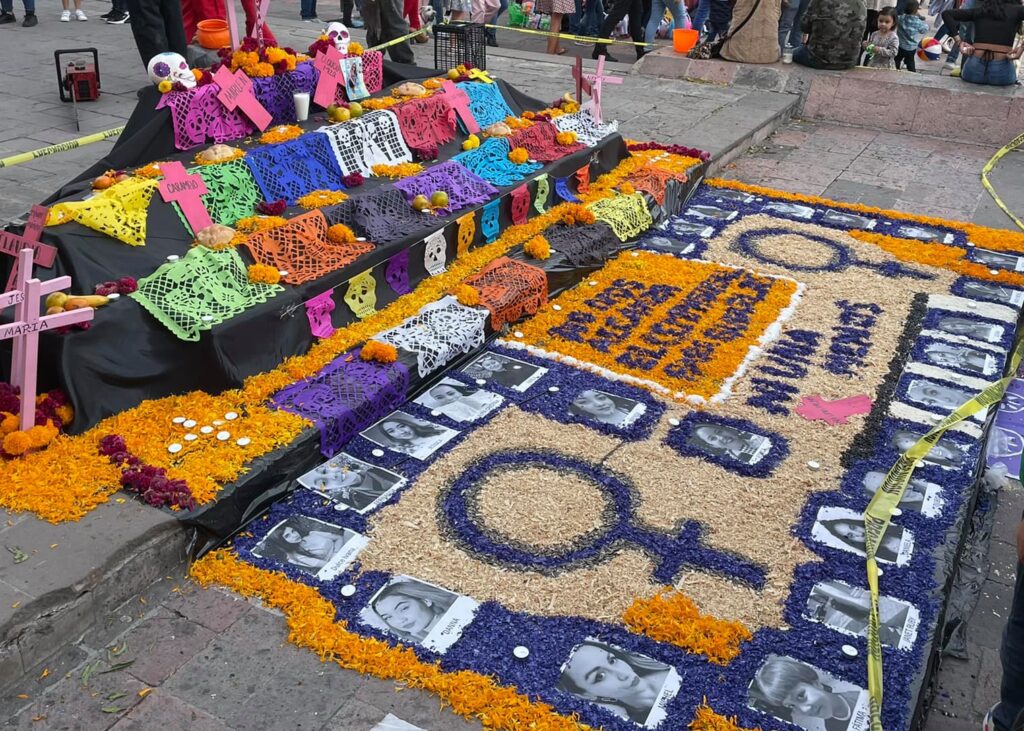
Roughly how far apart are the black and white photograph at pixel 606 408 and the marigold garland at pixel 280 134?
2.58m

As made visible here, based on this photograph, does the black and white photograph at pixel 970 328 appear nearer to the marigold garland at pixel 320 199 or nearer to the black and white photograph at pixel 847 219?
the black and white photograph at pixel 847 219

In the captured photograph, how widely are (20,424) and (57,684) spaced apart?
114cm

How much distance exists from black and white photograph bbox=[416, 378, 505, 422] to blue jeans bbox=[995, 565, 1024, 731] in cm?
255

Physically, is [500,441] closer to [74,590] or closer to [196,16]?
[74,590]

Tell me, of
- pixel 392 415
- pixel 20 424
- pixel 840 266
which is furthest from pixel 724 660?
pixel 840 266

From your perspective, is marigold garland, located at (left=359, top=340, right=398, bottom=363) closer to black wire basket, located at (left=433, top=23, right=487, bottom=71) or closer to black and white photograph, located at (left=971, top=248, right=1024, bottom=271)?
Answer: black and white photograph, located at (left=971, top=248, right=1024, bottom=271)

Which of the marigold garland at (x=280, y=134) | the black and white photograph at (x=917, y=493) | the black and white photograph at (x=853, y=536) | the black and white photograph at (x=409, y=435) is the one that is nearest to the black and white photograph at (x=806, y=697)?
the black and white photograph at (x=853, y=536)

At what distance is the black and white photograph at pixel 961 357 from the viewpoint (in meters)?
5.35

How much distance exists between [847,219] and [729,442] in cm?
386

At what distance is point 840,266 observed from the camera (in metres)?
6.67

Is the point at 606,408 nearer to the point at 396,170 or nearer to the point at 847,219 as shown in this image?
the point at 396,170

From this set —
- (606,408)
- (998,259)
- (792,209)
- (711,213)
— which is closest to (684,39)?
(792,209)

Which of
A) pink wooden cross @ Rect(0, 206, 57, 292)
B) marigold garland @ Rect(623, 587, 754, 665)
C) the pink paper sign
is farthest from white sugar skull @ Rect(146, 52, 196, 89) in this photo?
marigold garland @ Rect(623, 587, 754, 665)

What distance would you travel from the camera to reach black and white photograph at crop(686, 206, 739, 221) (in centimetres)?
757
